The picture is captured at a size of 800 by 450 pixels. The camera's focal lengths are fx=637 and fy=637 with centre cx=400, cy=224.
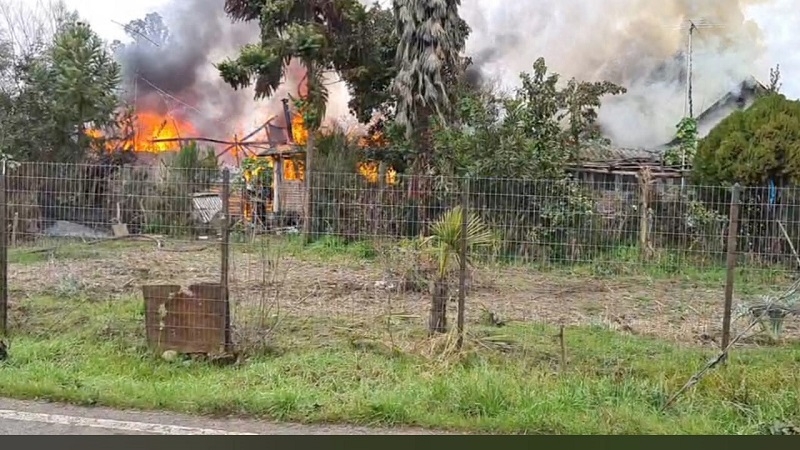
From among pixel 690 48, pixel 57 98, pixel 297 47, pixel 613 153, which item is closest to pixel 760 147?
pixel 613 153

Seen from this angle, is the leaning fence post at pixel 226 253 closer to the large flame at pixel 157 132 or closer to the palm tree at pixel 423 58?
the palm tree at pixel 423 58

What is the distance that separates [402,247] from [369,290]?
1.27 meters

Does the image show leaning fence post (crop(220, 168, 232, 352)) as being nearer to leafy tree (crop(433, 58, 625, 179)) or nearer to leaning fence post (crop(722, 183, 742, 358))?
leaning fence post (crop(722, 183, 742, 358))

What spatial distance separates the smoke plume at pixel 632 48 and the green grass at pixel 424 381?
1110cm

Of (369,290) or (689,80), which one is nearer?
(369,290)

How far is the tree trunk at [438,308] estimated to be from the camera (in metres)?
4.79

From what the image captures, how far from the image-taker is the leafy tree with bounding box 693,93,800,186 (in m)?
8.76

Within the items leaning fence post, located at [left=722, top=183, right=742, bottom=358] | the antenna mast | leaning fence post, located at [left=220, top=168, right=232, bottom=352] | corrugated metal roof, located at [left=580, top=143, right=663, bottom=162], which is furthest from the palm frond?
the antenna mast

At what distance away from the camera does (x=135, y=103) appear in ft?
52.7

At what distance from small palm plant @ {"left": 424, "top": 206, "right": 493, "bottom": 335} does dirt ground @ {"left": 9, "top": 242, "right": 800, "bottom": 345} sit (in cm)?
46

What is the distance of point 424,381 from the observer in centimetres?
402

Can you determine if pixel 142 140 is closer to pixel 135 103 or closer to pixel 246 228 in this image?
pixel 135 103

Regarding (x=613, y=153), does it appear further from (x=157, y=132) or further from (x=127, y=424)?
(x=127, y=424)

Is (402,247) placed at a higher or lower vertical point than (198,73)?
lower
